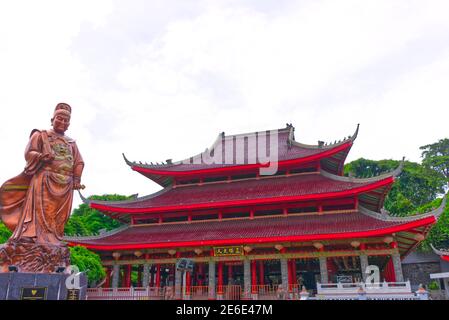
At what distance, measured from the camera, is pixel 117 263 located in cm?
2356

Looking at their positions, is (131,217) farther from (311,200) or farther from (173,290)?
(311,200)

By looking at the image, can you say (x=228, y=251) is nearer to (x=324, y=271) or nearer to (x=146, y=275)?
(x=324, y=271)

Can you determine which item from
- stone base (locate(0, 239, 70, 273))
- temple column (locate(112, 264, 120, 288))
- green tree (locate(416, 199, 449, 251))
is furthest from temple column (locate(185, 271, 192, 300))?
green tree (locate(416, 199, 449, 251))

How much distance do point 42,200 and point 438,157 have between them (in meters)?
56.8

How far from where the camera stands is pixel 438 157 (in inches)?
2082

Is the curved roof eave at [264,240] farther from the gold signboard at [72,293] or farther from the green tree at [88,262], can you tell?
the gold signboard at [72,293]

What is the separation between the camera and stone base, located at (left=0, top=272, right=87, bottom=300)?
952 centimetres

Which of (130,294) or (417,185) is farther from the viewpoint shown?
(417,185)

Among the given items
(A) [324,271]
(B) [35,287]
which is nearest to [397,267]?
(A) [324,271]

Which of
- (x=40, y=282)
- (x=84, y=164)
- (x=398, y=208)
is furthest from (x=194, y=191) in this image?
(x=398, y=208)

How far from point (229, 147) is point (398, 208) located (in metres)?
24.1

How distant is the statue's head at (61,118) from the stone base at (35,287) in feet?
16.6

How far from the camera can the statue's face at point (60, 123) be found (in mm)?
12273
